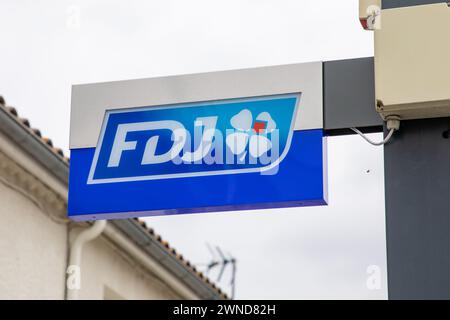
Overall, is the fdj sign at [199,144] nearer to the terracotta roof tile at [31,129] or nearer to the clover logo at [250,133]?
the clover logo at [250,133]

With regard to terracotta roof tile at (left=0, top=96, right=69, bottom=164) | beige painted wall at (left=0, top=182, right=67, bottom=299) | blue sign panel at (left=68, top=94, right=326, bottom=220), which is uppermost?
terracotta roof tile at (left=0, top=96, right=69, bottom=164)

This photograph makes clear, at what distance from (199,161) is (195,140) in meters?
0.10

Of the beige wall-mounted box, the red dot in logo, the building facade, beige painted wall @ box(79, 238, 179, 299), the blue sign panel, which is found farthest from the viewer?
beige painted wall @ box(79, 238, 179, 299)

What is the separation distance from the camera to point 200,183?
16.5ft

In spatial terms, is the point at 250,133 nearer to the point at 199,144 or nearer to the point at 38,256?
the point at 199,144

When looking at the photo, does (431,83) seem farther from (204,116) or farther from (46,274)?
(46,274)

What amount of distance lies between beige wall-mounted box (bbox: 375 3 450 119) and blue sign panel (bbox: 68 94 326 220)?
40 centimetres

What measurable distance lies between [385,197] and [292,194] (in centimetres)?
43

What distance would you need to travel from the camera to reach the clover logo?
503cm

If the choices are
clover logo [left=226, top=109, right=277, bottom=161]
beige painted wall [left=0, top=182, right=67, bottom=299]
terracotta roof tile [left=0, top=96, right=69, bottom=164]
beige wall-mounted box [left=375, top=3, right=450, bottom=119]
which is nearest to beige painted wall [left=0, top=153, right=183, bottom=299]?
beige painted wall [left=0, top=182, right=67, bottom=299]

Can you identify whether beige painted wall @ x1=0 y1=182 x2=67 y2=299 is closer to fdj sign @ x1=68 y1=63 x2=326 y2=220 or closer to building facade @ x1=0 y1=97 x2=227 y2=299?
building facade @ x1=0 y1=97 x2=227 y2=299

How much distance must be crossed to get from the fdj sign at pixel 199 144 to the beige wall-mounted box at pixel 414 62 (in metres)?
0.38

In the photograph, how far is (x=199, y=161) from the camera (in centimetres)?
507
